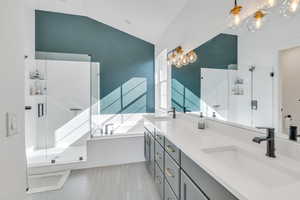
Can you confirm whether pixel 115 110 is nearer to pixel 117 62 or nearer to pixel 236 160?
pixel 117 62

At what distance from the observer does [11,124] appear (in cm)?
88

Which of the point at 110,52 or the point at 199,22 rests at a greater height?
the point at 110,52

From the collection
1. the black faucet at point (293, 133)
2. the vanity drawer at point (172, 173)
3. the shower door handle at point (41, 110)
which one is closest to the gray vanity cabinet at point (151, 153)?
the vanity drawer at point (172, 173)

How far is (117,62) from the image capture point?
3971mm

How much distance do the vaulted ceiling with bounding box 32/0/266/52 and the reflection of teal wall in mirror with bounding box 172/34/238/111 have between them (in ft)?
0.45

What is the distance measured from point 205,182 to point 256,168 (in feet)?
1.16

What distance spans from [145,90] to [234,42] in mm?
2756

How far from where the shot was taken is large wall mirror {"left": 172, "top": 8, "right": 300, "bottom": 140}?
1.05m

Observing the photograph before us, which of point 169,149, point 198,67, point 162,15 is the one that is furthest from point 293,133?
point 162,15

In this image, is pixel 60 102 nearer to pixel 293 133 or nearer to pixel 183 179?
pixel 183 179

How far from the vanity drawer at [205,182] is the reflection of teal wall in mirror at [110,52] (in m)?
2.99

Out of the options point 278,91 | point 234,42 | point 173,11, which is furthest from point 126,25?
point 278,91

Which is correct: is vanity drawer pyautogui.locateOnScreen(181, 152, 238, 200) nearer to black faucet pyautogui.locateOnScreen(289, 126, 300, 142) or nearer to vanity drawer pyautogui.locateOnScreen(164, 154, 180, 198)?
vanity drawer pyautogui.locateOnScreen(164, 154, 180, 198)

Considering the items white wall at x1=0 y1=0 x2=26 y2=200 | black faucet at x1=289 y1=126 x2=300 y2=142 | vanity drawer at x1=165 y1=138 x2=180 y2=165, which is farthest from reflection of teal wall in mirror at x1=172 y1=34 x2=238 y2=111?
white wall at x1=0 y1=0 x2=26 y2=200
